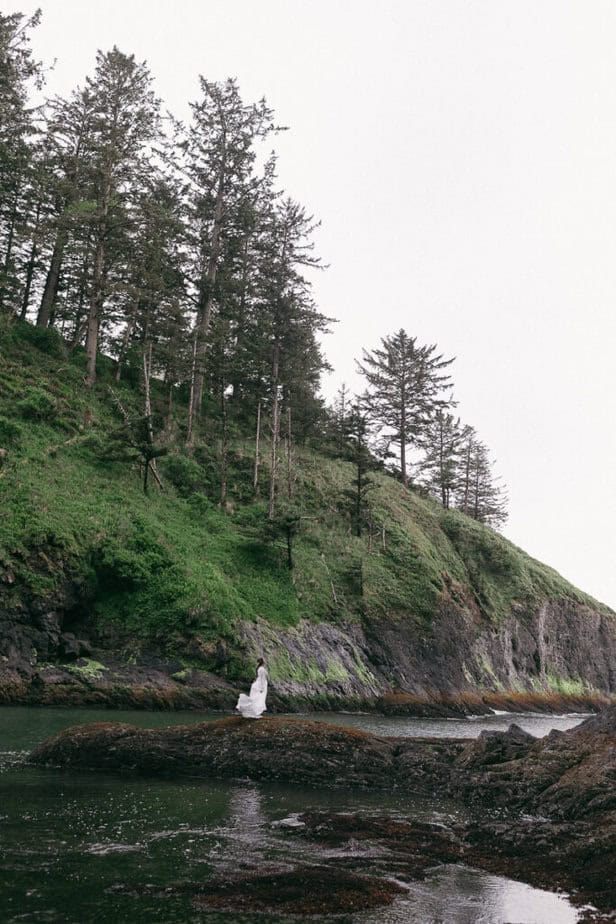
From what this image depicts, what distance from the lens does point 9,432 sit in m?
33.8

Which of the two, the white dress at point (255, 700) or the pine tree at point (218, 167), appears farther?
the pine tree at point (218, 167)

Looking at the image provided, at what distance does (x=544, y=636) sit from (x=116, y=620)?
42226mm

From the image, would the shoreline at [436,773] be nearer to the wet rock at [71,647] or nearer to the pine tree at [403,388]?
the wet rock at [71,647]

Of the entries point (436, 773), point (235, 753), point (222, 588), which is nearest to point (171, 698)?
point (222, 588)

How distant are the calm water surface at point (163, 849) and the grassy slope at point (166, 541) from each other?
14.0 m

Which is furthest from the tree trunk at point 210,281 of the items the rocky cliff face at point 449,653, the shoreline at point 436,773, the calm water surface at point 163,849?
the calm water surface at point 163,849

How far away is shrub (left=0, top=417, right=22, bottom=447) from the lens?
33438 mm

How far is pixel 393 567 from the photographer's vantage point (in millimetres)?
46500

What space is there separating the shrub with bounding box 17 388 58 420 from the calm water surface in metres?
24.9

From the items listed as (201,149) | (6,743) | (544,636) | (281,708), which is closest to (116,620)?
(281,708)

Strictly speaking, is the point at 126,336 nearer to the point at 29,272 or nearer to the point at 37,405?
the point at 29,272

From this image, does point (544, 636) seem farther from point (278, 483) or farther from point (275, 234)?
point (275, 234)

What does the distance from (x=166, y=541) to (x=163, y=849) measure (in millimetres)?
24913

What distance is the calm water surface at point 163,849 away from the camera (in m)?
6.91
